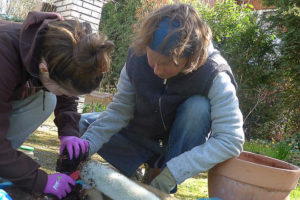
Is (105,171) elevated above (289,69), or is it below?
below

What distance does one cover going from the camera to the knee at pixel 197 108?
188cm

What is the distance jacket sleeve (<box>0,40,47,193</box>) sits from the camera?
148 centimetres

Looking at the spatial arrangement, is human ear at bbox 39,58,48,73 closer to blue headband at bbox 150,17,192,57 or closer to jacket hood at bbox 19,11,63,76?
jacket hood at bbox 19,11,63,76

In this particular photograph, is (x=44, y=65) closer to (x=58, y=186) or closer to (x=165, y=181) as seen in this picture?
(x=58, y=186)

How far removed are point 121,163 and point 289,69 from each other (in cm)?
462

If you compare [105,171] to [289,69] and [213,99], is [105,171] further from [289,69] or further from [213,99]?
[289,69]

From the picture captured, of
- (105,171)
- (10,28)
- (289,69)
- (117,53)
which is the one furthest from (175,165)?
(117,53)

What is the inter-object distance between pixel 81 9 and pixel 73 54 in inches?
125

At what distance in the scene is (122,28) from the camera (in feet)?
26.4

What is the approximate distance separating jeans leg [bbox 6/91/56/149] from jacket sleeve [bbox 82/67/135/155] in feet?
1.18

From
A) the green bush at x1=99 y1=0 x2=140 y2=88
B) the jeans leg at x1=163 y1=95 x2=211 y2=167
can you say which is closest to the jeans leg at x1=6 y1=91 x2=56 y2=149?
the jeans leg at x1=163 y1=95 x2=211 y2=167

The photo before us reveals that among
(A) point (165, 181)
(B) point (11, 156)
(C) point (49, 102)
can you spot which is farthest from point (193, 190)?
(B) point (11, 156)

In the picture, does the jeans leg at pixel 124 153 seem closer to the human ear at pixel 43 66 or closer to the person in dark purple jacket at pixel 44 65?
the person in dark purple jacket at pixel 44 65

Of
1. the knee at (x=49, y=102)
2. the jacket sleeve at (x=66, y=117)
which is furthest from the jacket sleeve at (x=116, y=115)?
the knee at (x=49, y=102)
